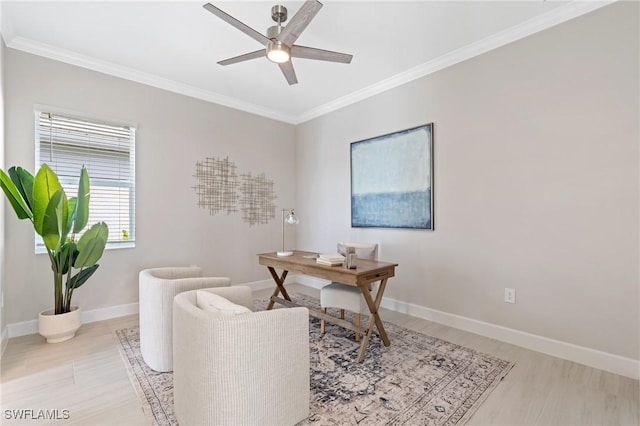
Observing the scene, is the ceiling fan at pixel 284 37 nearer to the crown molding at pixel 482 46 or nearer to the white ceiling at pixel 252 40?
the white ceiling at pixel 252 40

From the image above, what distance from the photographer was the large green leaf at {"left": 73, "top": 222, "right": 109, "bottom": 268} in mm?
2592

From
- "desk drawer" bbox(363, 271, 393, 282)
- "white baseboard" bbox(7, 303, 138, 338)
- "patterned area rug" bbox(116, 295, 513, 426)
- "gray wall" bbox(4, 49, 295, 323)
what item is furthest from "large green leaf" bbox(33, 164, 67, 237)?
"desk drawer" bbox(363, 271, 393, 282)

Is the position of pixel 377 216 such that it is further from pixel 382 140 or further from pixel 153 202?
pixel 153 202

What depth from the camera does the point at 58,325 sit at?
257cm

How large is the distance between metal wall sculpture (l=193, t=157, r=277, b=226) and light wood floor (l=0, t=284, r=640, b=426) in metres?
1.96

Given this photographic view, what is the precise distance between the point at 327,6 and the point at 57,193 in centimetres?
258

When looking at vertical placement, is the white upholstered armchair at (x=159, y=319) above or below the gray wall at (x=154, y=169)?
below

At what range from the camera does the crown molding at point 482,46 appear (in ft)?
7.55

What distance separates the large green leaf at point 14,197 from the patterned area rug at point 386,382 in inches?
53.0

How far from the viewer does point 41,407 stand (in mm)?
1771

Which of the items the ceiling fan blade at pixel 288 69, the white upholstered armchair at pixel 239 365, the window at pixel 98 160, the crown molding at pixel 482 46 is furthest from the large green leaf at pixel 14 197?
the crown molding at pixel 482 46

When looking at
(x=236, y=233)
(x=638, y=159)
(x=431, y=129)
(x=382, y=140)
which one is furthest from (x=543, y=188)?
(x=236, y=233)

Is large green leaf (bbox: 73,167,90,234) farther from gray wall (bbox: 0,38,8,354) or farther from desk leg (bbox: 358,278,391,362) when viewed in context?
desk leg (bbox: 358,278,391,362)

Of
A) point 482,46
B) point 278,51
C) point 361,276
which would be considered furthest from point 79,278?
point 482,46
